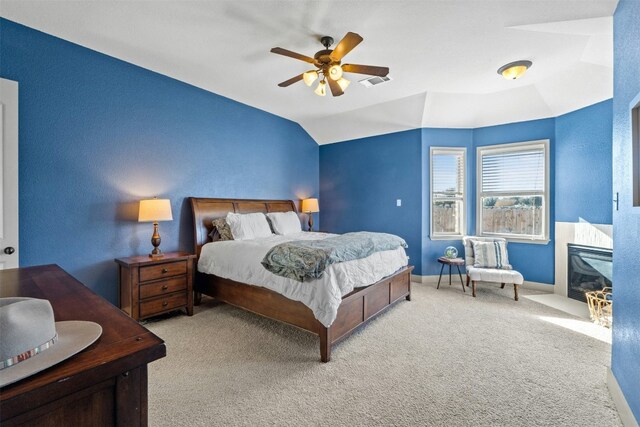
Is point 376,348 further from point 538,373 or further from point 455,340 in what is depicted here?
point 538,373

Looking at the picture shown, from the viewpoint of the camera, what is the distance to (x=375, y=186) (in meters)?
5.43

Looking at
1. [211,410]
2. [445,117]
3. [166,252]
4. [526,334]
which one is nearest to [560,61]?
[445,117]

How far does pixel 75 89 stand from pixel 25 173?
972 millimetres

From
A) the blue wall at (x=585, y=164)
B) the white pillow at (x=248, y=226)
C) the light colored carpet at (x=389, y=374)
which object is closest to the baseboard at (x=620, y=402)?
the light colored carpet at (x=389, y=374)

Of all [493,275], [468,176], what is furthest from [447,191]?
[493,275]

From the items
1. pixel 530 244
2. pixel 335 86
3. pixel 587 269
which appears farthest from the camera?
pixel 530 244

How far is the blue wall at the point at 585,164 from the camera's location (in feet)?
11.8

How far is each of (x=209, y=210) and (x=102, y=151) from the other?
4.52 ft

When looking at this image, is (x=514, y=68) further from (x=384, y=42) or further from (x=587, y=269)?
(x=587, y=269)

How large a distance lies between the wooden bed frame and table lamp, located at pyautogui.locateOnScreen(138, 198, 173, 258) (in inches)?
20.9

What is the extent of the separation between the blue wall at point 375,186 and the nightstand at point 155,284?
10.7 ft

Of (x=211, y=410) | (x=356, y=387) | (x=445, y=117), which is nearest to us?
(x=211, y=410)

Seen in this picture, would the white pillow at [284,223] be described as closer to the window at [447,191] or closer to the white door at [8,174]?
the window at [447,191]

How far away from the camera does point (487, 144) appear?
4801 mm
